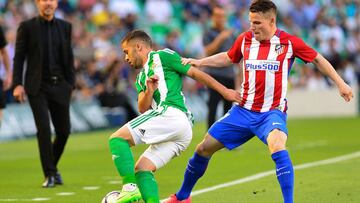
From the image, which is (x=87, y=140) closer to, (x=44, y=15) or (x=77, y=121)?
(x=77, y=121)

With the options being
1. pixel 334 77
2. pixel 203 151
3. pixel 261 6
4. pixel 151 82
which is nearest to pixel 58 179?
pixel 203 151

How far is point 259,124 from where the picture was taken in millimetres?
9156

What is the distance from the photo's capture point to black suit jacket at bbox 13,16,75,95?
38.9 ft

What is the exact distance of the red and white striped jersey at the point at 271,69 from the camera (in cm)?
926

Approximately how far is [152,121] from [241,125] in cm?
99

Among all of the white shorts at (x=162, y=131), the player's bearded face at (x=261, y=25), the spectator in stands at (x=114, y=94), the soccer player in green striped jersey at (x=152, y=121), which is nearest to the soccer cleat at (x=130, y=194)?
the soccer player in green striped jersey at (x=152, y=121)

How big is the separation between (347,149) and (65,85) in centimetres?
656

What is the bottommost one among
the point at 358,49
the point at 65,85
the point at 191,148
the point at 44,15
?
the point at 358,49

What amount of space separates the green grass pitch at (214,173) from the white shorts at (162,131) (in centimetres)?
139

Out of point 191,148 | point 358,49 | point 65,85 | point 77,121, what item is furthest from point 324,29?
point 65,85

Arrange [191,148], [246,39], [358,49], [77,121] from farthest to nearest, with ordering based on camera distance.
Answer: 1. [358,49]
2. [77,121]
3. [191,148]
4. [246,39]

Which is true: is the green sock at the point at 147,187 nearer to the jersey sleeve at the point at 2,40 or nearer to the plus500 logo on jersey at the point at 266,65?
the plus500 logo on jersey at the point at 266,65

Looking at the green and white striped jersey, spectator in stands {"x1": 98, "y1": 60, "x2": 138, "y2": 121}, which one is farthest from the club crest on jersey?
spectator in stands {"x1": 98, "y1": 60, "x2": 138, "y2": 121}

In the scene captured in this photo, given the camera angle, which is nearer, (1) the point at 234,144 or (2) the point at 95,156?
(1) the point at 234,144
